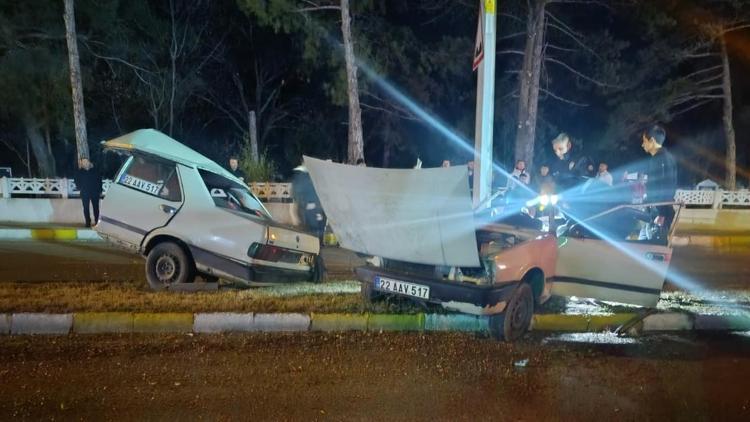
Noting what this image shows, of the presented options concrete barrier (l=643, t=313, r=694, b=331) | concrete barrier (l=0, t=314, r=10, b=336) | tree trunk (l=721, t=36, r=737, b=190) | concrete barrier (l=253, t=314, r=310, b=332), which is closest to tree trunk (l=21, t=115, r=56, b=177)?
concrete barrier (l=0, t=314, r=10, b=336)

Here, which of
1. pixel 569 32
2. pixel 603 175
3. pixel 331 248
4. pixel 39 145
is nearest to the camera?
pixel 603 175

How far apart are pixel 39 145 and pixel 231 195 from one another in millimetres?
19711

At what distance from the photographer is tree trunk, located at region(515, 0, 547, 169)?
17672mm

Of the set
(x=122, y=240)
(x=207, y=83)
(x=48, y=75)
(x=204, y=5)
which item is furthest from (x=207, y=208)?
(x=207, y=83)

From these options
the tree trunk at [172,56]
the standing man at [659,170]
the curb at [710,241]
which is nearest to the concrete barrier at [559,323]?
the standing man at [659,170]

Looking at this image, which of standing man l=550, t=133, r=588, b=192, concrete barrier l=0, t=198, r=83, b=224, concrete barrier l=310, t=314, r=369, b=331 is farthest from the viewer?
concrete barrier l=0, t=198, r=83, b=224

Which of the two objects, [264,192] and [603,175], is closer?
[603,175]

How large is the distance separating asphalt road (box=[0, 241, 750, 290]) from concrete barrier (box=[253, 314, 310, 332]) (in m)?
2.55

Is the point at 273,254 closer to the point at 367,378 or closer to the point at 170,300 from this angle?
the point at 170,300

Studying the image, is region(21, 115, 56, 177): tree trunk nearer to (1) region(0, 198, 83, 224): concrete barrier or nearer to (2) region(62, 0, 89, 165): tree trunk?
(2) region(62, 0, 89, 165): tree trunk

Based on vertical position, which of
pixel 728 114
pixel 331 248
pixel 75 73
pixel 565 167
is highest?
pixel 728 114

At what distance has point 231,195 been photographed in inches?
292

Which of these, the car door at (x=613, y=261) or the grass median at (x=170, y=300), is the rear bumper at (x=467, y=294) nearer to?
the grass median at (x=170, y=300)

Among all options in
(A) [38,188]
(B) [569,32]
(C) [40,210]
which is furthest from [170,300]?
(B) [569,32]
